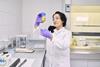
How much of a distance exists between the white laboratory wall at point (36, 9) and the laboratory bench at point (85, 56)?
855mm

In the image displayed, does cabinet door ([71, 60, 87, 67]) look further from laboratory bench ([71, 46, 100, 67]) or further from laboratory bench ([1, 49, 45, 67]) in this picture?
laboratory bench ([1, 49, 45, 67])

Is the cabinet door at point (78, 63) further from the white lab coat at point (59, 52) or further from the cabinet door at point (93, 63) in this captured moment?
the white lab coat at point (59, 52)

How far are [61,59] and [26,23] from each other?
4.98ft

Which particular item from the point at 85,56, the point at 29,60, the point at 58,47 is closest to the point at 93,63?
the point at 85,56

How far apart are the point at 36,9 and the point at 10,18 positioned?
0.78 m

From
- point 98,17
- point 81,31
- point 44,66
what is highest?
point 98,17

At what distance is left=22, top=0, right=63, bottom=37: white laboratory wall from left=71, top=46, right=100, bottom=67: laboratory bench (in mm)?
855

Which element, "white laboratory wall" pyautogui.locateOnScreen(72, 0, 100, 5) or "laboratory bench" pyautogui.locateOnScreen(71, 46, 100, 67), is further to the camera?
"white laboratory wall" pyautogui.locateOnScreen(72, 0, 100, 5)

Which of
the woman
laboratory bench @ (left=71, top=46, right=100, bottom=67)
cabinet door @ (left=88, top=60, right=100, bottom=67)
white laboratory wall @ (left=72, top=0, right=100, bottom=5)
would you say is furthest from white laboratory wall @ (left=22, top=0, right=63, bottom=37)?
the woman

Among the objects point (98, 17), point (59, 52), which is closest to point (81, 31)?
point (98, 17)

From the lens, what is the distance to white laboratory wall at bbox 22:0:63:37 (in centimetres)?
389

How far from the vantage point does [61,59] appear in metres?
2.68

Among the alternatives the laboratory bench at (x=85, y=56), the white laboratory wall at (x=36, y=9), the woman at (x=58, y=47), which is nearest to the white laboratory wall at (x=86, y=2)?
the white laboratory wall at (x=36, y=9)

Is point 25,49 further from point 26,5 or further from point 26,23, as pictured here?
point 26,5
